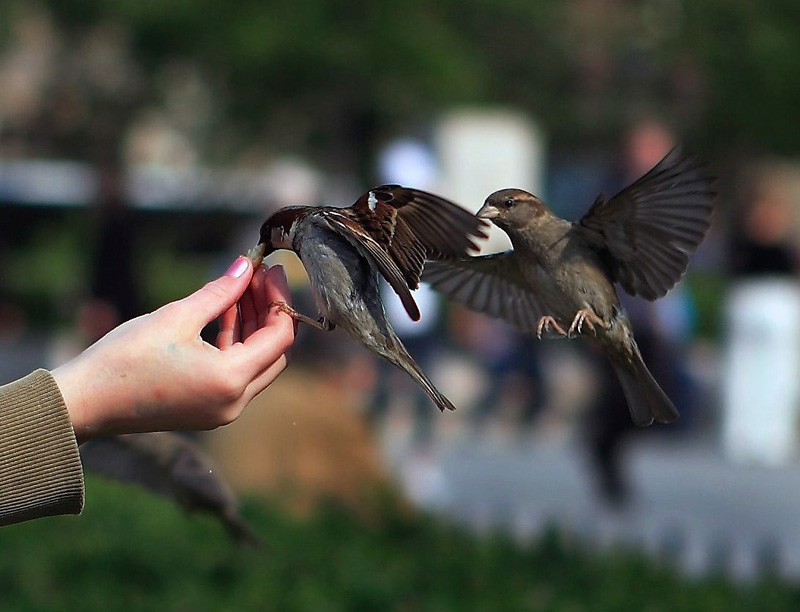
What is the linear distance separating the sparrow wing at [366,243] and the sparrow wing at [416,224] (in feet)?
0.10

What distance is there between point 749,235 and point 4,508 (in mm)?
8642

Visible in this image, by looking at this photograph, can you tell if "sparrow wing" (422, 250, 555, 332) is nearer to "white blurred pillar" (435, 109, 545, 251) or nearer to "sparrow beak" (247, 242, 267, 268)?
"sparrow beak" (247, 242, 267, 268)

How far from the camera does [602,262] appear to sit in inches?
115

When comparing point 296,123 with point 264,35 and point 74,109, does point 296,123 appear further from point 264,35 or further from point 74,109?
point 74,109

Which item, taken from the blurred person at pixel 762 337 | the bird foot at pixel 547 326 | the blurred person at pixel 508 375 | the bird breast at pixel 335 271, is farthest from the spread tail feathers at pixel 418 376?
the blurred person at pixel 508 375

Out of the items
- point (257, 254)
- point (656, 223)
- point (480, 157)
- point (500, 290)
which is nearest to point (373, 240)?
point (257, 254)

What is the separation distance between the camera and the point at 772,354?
425 inches

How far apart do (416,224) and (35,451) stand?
0.78 metres

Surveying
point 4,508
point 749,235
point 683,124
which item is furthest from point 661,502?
point 683,124

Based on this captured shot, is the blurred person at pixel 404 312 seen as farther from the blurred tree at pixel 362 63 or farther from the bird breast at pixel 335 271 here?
the blurred tree at pixel 362 63

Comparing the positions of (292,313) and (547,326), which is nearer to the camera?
(292,313)

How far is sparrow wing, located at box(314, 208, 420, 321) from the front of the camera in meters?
2.33

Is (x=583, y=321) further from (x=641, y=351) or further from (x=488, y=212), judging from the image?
(x=641, y=351)

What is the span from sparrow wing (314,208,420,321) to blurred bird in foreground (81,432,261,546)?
4.13ft
